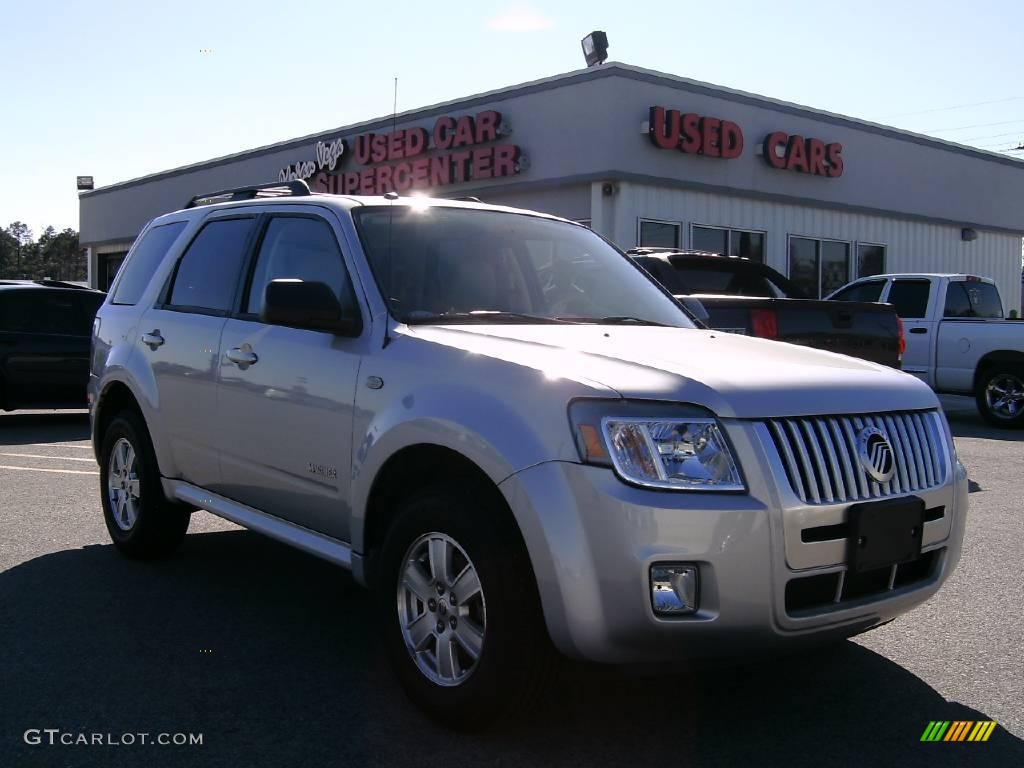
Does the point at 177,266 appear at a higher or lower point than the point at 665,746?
higher

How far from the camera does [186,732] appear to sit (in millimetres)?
3529

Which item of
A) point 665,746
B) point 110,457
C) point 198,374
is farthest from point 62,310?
point 665,746

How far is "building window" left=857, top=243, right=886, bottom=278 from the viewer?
23.8 m

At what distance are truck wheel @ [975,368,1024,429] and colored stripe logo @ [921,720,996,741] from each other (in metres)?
10.9

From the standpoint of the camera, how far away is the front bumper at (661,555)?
304cm

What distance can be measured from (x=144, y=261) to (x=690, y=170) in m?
14.7

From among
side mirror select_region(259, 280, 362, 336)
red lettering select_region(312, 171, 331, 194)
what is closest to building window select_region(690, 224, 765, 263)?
red lettering select_region(312, 171, 331, 194)

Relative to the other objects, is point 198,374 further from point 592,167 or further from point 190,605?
point 592,167

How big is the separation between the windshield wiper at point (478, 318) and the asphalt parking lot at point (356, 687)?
1.36 m

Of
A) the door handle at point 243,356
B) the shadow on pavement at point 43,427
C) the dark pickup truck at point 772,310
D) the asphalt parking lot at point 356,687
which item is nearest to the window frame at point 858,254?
the dark pickup truck at point 772,310

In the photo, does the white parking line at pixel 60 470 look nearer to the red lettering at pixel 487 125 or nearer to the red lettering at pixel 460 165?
the red lettering at pixel 487 125

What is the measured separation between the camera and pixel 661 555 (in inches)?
119

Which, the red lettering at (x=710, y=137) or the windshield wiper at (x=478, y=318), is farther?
the red lettering at (x=710, y=137)

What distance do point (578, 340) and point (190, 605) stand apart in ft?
7.94
